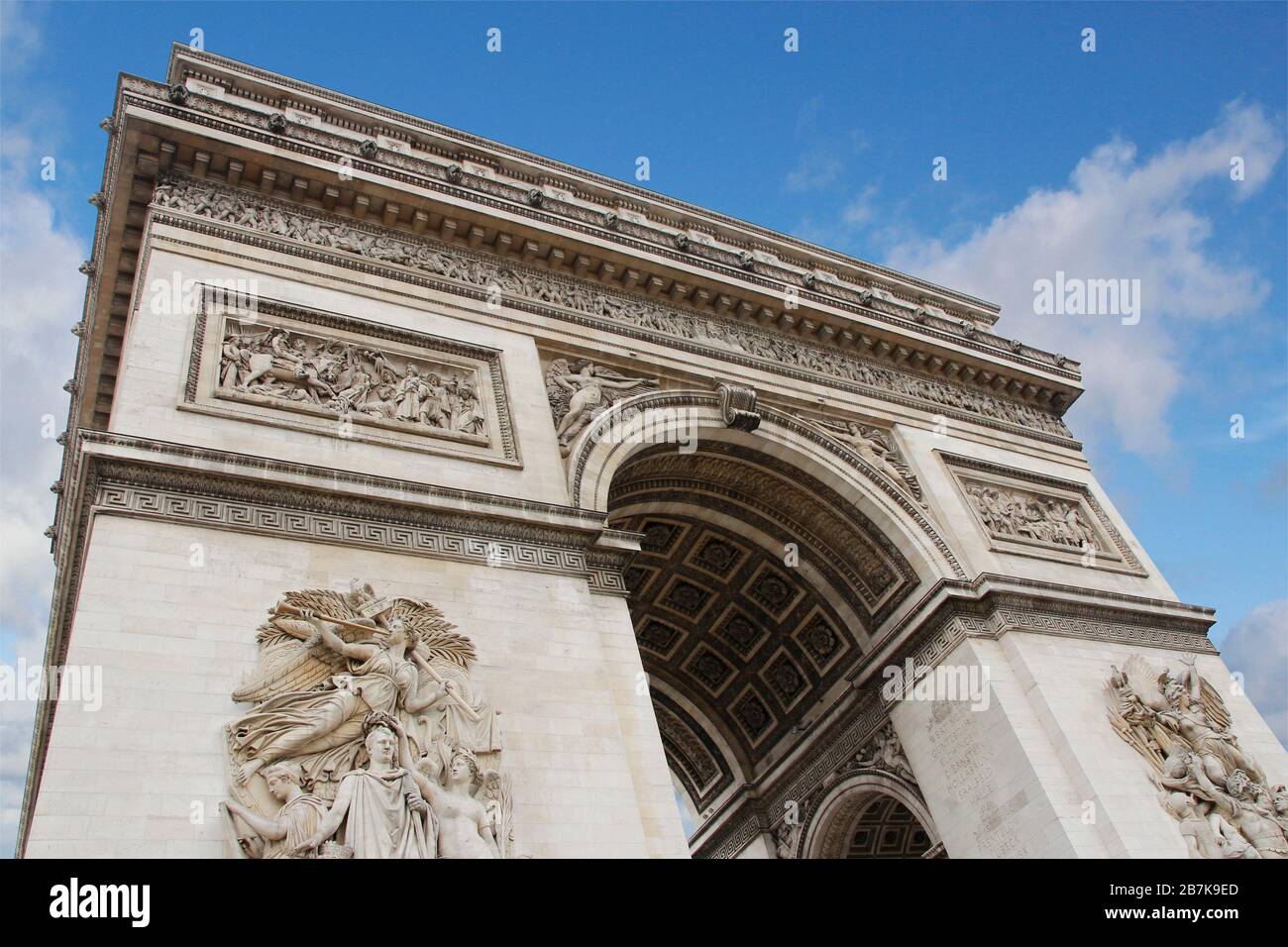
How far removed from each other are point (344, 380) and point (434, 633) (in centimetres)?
358

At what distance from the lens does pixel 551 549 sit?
10742mm

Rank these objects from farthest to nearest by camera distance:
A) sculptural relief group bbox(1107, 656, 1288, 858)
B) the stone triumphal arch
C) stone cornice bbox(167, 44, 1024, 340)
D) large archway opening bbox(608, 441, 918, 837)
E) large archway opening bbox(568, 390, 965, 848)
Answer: stone cornice bbox(167, 44, 1024, 340), large archway opening bbox(608, 441, 918, 837), large archway opening bbox(568, 390, 965, 848), sculptural relief group bbox(1107, 656, 1288, 858), the stone triumphal arch

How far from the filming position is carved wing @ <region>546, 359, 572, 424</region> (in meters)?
13.0

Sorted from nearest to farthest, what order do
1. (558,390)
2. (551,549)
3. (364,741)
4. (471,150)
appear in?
(364,741), (551,549), (558,390), (471,150)

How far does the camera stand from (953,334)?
18.2 m

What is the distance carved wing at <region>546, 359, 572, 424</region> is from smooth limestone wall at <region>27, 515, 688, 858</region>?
3.04m

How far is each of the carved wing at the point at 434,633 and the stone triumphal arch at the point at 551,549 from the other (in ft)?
0.12

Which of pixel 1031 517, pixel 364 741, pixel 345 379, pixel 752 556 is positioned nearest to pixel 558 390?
pixel 345 379

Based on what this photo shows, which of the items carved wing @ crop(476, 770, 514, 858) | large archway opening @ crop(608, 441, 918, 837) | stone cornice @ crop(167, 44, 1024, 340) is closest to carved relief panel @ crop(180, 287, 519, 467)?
large archway opening @ crop(608, 441, 918, 837)

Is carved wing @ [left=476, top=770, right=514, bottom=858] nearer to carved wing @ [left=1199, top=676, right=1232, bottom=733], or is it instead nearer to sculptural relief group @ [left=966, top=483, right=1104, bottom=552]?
sculptural relief group @ [left=966, top=483, right=1104, bottom=552]

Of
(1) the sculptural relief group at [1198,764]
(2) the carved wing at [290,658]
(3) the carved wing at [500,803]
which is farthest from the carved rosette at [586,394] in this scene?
(1) the sculptural relief group at [1198,764]

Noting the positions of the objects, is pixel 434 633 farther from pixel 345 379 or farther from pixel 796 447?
pixel 796 447

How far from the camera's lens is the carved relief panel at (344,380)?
10.6m
